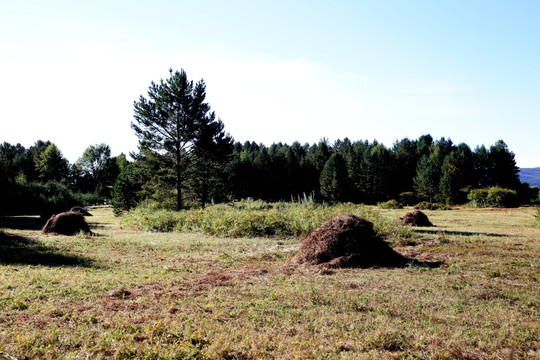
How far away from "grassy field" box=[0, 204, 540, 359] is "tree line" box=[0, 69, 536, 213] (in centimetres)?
1280

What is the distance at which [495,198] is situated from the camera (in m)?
40.2

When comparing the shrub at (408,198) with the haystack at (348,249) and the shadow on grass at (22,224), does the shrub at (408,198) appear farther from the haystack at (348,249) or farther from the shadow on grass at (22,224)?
the haystack at (348,249)

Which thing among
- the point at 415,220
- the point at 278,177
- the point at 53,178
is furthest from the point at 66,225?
the point at 53,178

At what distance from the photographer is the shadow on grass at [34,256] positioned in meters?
8.70

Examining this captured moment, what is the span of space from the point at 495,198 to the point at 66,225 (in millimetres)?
43008

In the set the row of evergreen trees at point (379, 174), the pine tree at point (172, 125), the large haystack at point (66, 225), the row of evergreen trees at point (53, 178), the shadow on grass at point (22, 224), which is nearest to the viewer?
the large haystack at point (66, 225)

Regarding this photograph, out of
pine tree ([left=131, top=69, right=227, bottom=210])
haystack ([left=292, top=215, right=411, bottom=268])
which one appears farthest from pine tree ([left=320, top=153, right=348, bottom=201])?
haystack ([left=292, top=215, right=411, bottom=268])

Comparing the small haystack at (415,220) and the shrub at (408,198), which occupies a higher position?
the shrub at (408,198)

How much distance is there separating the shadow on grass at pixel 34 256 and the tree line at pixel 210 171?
13406mm

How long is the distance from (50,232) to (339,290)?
14.2 m

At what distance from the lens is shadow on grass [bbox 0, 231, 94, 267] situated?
8703 mm

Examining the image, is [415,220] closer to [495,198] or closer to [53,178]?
[495,198]

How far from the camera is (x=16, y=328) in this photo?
4.27 m

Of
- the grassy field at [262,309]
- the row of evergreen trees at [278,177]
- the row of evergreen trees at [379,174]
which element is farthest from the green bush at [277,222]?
the row of evergreen trees at [379,174]
